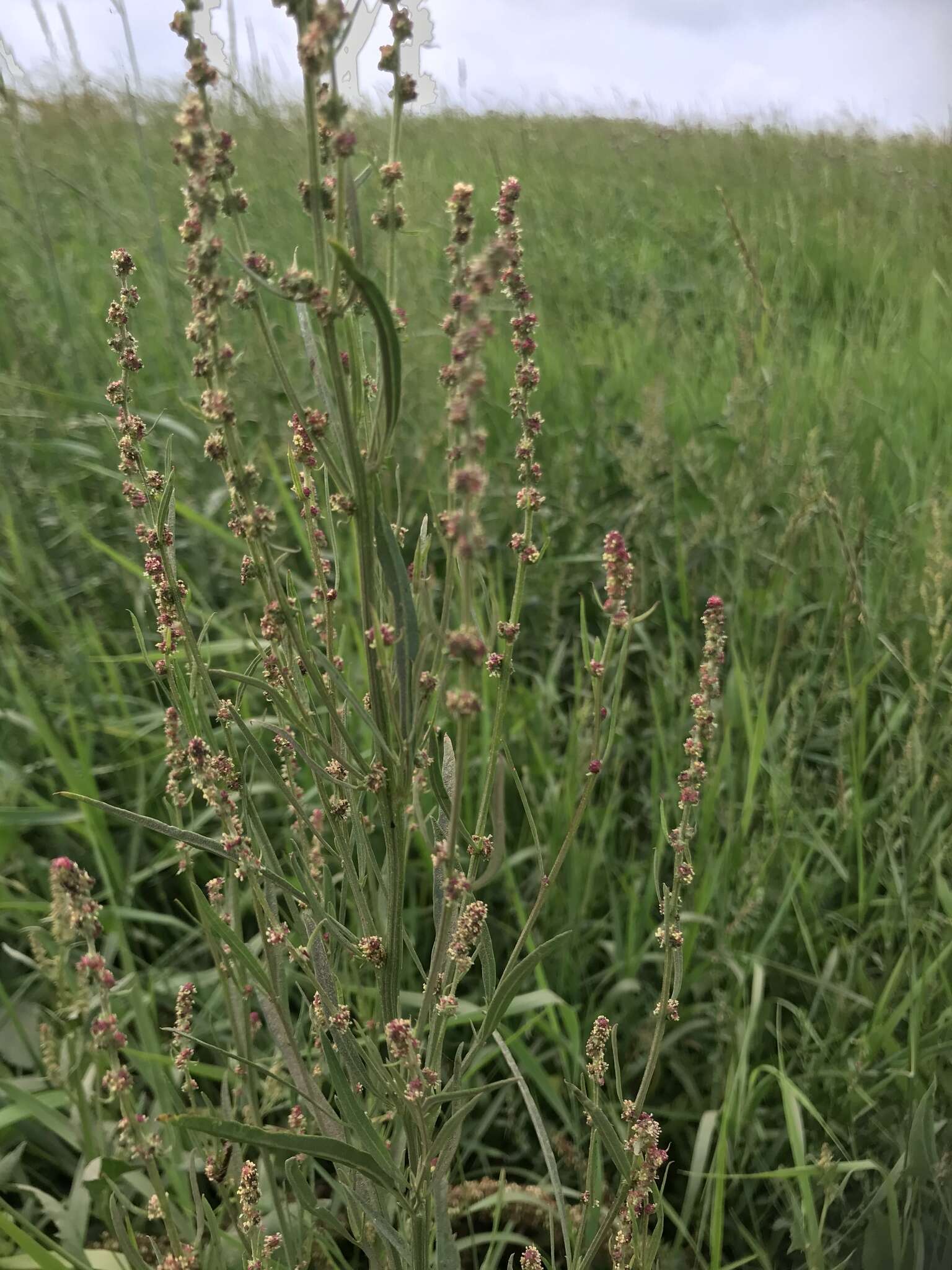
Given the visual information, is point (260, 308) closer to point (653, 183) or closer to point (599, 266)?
point (599, 266)

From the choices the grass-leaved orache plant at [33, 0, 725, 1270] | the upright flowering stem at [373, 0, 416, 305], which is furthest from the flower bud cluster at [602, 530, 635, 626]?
the upright flowering stem at [373, 0, 416, 305]

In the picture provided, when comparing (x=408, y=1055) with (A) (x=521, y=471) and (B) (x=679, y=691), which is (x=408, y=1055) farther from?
(B) (x=679, y=691)

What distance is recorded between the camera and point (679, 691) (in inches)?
81.4

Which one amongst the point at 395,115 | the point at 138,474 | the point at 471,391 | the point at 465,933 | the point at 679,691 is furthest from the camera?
the point at 679,691

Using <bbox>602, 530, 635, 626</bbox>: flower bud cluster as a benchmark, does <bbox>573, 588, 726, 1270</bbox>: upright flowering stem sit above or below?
below

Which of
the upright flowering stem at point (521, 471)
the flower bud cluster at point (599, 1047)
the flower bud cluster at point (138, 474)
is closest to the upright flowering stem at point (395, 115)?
the upright flowering stem at point (521, 471)

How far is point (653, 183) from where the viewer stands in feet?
19.1

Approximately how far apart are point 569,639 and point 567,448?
0.60m

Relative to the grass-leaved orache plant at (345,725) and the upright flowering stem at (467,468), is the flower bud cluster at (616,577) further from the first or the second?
the upright flowering stem at (467,468)

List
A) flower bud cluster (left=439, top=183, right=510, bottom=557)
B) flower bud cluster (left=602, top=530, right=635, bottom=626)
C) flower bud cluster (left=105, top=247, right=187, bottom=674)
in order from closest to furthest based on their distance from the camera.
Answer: flower bud cluster (left=439, top=183, right=510, bottom=557) → flower bud cluster (left=602, top=530, right=635, bottom=626) → flower bud cluster (left=105, top=247, right=187, bottom=674)

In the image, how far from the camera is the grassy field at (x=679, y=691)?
147 centimetres

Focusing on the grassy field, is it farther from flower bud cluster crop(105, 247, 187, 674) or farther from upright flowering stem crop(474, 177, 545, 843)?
flower bud cluster crop(105, 247, 187, 674)

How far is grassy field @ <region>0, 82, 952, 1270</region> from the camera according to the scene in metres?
1.47

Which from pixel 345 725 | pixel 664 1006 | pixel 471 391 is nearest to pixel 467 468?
pixel 471 391
